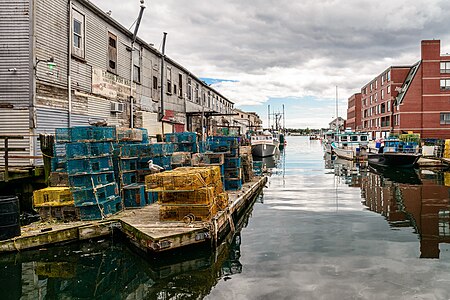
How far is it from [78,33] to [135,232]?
36.9ft

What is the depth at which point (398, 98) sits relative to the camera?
57781mm

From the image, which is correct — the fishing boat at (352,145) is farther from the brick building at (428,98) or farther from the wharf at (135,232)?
the wharf at (135,232)

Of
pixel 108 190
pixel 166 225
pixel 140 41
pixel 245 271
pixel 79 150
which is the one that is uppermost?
pixel 140 41

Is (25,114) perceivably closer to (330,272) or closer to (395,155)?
(330,272)

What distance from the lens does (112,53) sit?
68.4ft

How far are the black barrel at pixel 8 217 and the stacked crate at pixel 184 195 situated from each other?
11.0 feet

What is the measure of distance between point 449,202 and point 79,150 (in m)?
16.0

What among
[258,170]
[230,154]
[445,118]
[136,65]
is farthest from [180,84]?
[445,118]

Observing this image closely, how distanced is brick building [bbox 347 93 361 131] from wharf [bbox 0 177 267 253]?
81.5 meters

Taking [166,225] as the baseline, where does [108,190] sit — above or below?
above

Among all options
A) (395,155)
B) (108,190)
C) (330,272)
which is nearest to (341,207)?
(330,272)

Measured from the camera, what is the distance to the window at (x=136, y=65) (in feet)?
77.2

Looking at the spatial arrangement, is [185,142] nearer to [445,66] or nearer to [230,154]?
[230,154]

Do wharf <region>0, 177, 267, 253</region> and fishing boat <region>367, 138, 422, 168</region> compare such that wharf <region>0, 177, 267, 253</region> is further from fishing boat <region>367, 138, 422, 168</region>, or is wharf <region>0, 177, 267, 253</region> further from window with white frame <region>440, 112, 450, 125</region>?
window with white frame <region>440, 112, 450, 125</region>
